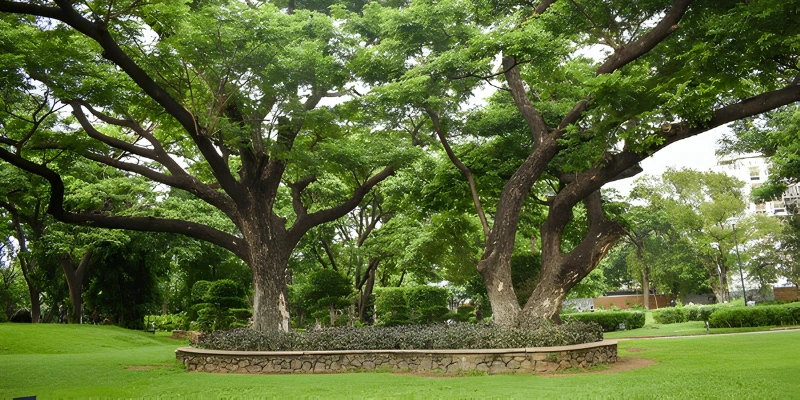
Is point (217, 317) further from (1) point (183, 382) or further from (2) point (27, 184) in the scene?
(1) point (183, 382)

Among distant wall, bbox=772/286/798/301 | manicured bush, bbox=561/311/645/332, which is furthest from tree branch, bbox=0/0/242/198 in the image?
distant wall, bbox=772/286/798/301

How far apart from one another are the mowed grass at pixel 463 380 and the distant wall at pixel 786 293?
2912 cm

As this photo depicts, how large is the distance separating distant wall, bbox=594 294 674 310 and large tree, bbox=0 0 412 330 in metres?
41.4

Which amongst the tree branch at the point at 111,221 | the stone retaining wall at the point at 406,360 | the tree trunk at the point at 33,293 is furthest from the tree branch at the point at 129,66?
the tree trunk at the point at 33,293

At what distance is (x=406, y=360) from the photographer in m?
12.8

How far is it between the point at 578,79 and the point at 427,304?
10653 millimetres

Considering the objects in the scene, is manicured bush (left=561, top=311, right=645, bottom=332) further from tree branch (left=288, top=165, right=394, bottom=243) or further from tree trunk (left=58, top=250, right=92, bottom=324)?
tree trunk (left=58, top=250, right=92, bottom=324)

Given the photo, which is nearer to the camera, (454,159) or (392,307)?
(454,159)

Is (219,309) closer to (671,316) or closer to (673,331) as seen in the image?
(673,331)

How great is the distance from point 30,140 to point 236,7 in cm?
617

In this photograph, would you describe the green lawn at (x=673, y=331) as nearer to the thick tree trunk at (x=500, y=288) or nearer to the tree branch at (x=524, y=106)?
the thick tree trunk at (x=500, y=288)

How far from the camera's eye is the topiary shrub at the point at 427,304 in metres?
22.4

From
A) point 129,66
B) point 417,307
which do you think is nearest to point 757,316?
point 417,307

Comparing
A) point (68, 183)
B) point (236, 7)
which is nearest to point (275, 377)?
point (236, 7)
